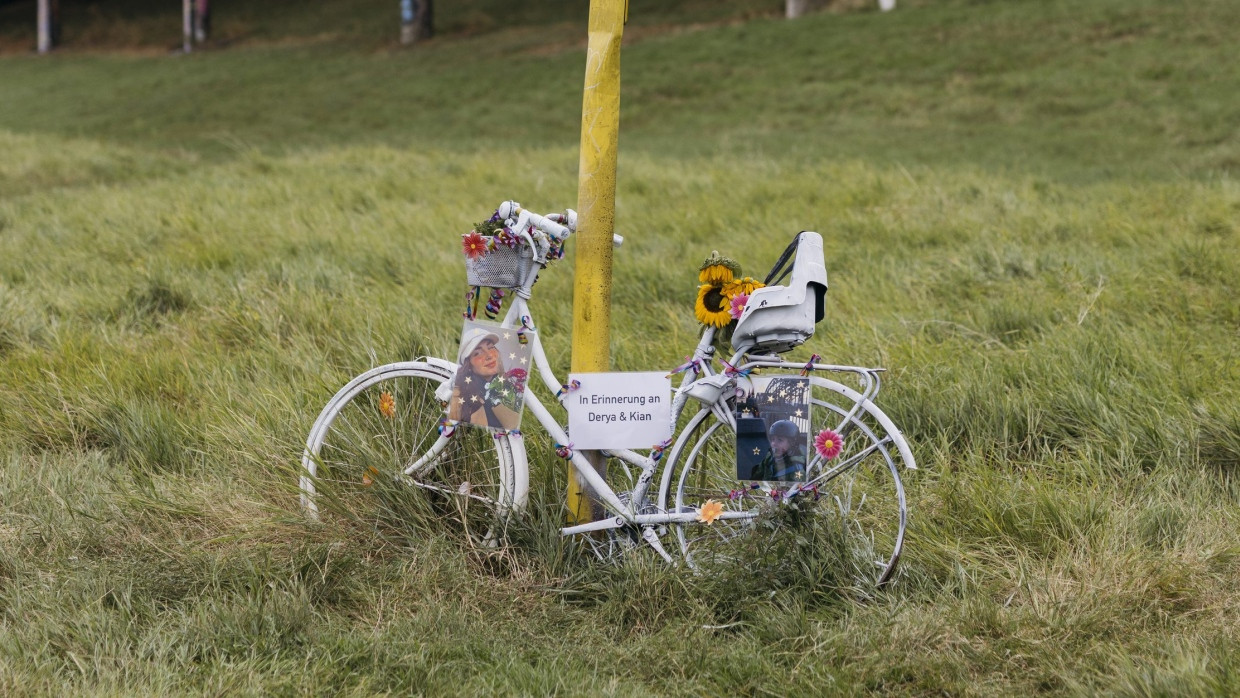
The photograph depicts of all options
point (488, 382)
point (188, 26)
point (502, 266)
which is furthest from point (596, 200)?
point (188, 26)

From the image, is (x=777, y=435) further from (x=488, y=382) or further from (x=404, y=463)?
(x=404, y=463)

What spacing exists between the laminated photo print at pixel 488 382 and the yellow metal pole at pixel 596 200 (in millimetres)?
229

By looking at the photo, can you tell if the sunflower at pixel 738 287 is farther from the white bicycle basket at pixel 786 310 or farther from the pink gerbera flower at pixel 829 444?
the pink gerbera flower at pixel 829 444

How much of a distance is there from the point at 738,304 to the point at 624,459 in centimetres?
59

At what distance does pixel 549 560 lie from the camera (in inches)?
124

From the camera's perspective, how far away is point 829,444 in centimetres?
292

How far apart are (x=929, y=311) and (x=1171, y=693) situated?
3163 mm

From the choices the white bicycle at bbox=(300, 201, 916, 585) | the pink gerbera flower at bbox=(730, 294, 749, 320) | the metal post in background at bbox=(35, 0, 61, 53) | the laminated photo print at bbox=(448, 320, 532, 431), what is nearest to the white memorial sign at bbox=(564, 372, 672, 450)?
the white bicycle at bbox=(300, 201, 916, 585)

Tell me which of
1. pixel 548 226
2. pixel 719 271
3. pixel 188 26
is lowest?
pixel 719 271

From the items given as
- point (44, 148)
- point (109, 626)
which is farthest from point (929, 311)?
point (44, 148)

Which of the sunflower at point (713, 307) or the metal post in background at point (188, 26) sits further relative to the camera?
the metal post in background at point (188, 26)

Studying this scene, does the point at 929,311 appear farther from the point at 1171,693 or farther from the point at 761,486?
the point at 1171,693

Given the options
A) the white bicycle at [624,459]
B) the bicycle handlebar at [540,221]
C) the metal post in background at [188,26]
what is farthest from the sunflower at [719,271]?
the metal post in background at [188,26]

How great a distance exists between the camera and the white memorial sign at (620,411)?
3.11m
